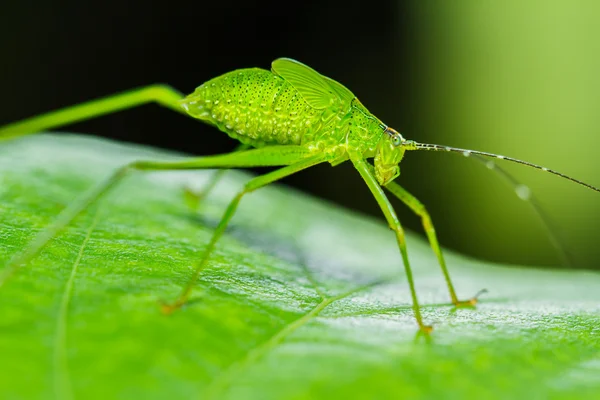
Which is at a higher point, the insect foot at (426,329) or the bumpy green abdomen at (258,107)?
the bumpy green abdomen at (258,107)

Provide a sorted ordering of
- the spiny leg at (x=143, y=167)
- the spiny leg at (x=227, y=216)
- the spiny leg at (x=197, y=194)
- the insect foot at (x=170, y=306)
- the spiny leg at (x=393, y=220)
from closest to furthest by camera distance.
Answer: the insect foot at (x=170, y=306) → the spiny leg at (x=227, y=216) → the spiny leg at (x=143, y=167) → the spiny leg at (x=393, y=220) → the spiny leg at (x=197, y=194)

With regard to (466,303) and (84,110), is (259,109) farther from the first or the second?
(466,303)

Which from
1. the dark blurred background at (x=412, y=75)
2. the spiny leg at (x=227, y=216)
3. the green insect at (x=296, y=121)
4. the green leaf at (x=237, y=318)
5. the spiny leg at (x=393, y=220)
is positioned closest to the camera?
the green leaf at (x=237, y=318)

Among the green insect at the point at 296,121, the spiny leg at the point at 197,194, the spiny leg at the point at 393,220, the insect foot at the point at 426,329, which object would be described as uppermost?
the green insect at the point at 296,121

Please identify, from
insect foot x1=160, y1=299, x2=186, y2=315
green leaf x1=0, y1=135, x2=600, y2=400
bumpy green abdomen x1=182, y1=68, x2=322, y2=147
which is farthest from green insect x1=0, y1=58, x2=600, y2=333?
insect foot x1=160, y1=299, x2=186, y2=315

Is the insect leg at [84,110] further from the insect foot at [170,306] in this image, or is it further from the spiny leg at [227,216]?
the insect foot at [170,306]

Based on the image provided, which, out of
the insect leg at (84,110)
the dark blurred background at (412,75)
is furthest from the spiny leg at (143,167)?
the dark blurred background at (412,75)
